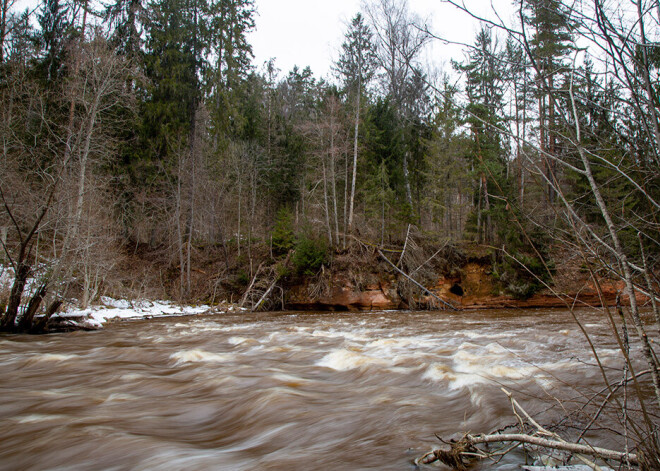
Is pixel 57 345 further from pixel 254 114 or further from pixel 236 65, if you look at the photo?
pixel 254 114

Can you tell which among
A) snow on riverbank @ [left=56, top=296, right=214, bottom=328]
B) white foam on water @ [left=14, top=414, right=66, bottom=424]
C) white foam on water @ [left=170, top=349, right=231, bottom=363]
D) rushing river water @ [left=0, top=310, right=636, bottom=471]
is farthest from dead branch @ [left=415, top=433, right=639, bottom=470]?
snow on riverbank @ [left=56, top=296, right=214, bottom=328]

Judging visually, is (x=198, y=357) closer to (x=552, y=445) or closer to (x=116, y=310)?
(x=552, y=445)

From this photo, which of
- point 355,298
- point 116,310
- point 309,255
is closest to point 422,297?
point 355,298

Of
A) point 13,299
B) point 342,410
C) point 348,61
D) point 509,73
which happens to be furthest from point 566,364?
point 348,61

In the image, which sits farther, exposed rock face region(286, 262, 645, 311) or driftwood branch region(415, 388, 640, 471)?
exposed rock face region(286, 262, 645, 311)

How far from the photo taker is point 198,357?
5.92m

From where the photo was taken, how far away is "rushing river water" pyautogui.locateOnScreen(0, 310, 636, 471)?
8.32ft

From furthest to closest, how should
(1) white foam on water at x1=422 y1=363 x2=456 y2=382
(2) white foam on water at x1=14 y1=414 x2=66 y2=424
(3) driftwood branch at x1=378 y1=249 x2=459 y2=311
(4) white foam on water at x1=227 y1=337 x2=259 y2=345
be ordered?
(3) driftwood branch at x1=378 y1=249 x2=459 y2=311 < (4) white foam on water at x1=227 y1=337 x2=259 y2=345 < (1) white foam on water at x1=422 y1=363 x2=456 y2=382 < (2) white foam on water at x1=14 y1=414 x2=66 y2=424

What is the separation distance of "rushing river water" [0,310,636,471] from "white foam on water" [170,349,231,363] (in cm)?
3

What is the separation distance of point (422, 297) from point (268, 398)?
14.2 m

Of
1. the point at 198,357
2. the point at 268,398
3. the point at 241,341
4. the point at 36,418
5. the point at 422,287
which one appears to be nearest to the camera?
the point at 36,418

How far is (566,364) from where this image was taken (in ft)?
15.0

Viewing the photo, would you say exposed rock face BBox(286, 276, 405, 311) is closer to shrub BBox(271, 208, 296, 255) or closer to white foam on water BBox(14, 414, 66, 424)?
shrub BBox(271, 208, 296, 255)

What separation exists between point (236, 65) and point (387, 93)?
31.7 feet
